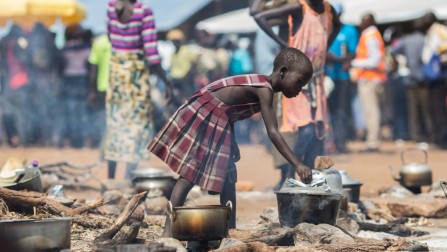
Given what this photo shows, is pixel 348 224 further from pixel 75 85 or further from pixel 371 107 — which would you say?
pixel 75 85

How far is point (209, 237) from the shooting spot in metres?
5.29

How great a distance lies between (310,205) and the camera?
19.4ft

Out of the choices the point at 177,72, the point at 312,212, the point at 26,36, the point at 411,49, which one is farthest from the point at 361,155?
the point at 312,212

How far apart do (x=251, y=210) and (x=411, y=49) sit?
8.55 m

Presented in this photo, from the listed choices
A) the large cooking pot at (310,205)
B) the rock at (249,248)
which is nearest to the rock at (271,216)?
the large cooking pot at (310,205)

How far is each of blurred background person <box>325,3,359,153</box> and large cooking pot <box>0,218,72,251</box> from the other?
279 inches

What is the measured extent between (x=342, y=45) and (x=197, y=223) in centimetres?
788

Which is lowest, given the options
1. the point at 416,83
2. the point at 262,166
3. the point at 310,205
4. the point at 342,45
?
the point at 262,166

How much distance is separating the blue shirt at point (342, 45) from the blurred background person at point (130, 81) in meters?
3.94

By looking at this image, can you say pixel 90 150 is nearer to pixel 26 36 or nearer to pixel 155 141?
pixel 26 36

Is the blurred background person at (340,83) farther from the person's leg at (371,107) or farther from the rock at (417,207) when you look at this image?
the rock at (417,207)

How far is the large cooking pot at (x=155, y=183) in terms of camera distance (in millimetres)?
7992

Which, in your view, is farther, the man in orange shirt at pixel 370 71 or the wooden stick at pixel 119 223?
the man in orange shirt at pixel 370 71

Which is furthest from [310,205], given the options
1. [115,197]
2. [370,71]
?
[370,71]
